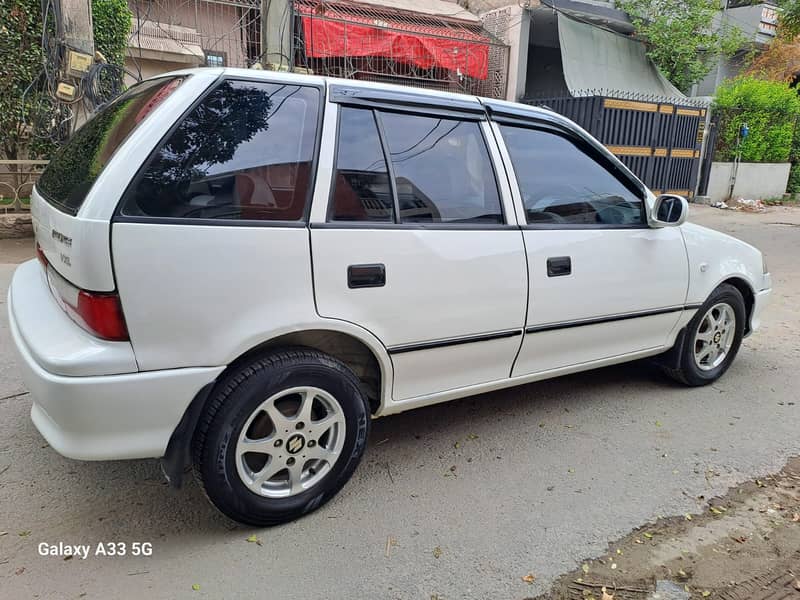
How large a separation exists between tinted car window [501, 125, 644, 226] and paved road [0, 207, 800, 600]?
4.04 ft

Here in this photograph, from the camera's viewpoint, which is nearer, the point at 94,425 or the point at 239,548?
the point at 94,425

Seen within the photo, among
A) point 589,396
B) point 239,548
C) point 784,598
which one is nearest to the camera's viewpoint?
point 784,598

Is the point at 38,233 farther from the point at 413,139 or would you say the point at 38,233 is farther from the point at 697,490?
the point at 697,490

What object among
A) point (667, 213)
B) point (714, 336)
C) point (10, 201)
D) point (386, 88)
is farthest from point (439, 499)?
point (10, 201)

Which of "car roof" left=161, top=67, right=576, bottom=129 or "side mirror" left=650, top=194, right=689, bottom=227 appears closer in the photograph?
"car roof" left=161, top=67, right=576, bottom=129

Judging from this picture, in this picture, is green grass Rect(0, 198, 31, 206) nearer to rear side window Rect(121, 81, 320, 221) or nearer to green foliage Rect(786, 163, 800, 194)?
rear side window Rect(121, 81, 320, 221)

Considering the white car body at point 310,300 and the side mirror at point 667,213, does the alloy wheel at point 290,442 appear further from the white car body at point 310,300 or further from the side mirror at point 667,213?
the side mirror at point 667,213

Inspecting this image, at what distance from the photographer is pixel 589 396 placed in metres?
4.07

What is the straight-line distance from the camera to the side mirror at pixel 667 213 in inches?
140

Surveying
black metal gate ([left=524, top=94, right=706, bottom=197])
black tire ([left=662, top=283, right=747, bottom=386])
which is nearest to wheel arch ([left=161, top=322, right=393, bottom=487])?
black tire ([left=662, top=283, right=747, bottom=386])

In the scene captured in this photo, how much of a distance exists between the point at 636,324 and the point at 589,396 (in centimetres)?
67

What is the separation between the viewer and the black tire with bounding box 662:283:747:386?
4000 mm

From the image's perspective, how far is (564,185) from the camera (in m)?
3.39

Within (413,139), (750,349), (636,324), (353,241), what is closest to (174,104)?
(353,241)
